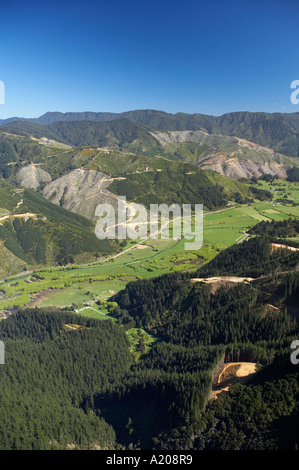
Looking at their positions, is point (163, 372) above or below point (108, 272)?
below

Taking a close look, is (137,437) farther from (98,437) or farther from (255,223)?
(255,223)

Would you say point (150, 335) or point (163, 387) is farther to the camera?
point (150, 335)

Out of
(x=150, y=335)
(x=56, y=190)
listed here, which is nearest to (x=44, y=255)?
(x=150, y=335)

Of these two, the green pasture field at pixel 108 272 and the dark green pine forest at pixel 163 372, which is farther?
the green pasture field at pixel 108 272

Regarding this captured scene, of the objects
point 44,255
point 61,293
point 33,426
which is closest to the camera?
point 33,426

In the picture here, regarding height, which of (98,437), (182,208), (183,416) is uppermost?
(182,208)

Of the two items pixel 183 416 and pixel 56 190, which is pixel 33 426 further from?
pixel 56 190

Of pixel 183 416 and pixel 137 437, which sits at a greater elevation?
pixel 183 416

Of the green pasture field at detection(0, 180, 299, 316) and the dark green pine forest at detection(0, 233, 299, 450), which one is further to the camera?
the green pasture field at detection(0, 180, 299, 316)

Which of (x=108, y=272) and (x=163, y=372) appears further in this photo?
(x=108, y=272)

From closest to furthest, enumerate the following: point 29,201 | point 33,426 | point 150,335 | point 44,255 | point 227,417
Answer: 1. point 227,417
2. point 33,426
3. point 150,335
4. point 44,255
5. point 29,201
